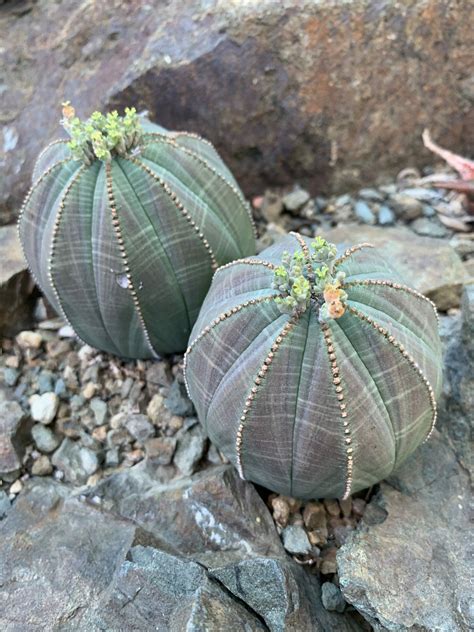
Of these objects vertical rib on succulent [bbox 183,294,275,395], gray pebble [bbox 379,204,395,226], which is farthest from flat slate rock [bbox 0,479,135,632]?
gray pebble [bbox 379,204,395,226]

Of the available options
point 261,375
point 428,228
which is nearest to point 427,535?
point 261,375

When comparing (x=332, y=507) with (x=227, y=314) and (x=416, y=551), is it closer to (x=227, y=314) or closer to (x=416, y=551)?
(x=416, y=551)

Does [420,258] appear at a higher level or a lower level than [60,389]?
lower

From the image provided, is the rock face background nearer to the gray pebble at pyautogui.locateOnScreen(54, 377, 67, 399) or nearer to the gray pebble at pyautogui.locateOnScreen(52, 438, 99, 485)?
the gray pebble at pyautogui.locateOnScreen(54, 377, 67, 399)

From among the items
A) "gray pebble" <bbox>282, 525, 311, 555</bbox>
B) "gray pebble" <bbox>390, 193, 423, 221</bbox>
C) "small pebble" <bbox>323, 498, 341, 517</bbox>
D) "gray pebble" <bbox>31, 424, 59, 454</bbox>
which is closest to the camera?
"gray pebble" <bbox>282, 525, 311, 555</bbox>

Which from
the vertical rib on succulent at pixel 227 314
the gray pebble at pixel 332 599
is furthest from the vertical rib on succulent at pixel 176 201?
the gray pebble at pixel 332 599

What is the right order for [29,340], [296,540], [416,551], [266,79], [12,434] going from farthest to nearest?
[266,79] < [29,340] < [12,434] < [296,540] < [416,551]

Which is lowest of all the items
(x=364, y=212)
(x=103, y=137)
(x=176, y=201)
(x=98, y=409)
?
(x=364, y=212)

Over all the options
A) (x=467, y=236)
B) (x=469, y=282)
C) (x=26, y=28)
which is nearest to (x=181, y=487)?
(x=469, y=282)
